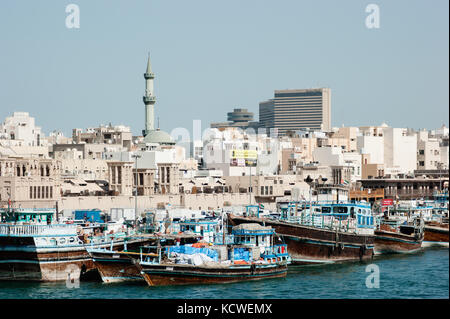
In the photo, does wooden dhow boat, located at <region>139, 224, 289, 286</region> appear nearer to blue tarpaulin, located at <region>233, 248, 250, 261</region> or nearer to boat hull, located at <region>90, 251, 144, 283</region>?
blue tarpaulin, located at <region>233, 248, 250, 261</region>

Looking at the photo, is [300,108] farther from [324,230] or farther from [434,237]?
[324,230]

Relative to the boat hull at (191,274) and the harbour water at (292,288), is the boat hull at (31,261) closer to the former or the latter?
the harbour water at (292,288)

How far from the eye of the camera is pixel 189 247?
3756 centimetres

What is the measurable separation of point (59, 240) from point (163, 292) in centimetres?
647

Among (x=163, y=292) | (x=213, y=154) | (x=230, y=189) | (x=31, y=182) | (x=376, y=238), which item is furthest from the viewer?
(x=213, y=154)

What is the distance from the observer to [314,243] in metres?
45.6

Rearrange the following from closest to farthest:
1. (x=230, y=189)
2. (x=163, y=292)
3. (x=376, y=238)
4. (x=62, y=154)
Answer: (x=163, y=292) → (x=376, y=238) → (x=230, y=189) → (x=62, y=154)

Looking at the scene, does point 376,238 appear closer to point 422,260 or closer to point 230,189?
point 422,260

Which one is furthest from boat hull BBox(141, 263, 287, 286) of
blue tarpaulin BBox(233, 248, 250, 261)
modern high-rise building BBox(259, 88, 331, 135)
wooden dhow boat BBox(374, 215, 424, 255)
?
modern high-rise building BBox(259, 88, 331, 135)

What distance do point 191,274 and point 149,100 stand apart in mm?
72462

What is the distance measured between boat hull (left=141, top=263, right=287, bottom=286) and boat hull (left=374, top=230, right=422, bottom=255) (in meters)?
17.5

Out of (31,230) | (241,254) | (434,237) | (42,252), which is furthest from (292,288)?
(434,237)

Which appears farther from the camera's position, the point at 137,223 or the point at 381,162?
the point at 381,162
